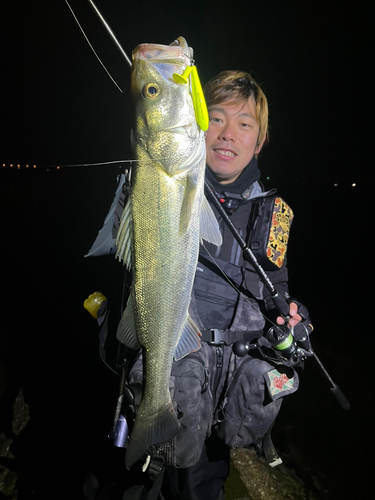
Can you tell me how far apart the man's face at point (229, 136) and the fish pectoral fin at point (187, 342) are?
1.31 meters

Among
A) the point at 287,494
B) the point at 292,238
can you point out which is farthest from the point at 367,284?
the point at 287,494

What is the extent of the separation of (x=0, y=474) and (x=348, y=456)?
3772 mm

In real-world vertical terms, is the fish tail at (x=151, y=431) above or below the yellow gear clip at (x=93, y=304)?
below

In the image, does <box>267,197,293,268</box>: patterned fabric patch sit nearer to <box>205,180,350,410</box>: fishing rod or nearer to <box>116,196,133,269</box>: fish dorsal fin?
<box>205,180,350,410</box>: fishing rod

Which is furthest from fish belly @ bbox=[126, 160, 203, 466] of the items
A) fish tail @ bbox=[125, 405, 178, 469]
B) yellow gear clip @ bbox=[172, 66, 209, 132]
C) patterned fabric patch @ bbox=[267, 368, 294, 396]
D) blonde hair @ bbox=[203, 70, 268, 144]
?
blonde hair @ bbox=[203, 70, 268, 144]

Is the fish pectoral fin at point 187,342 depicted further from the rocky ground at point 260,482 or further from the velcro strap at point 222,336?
the rocky ground at point 260,482

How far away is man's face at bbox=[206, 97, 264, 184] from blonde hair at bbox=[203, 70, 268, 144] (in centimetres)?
7

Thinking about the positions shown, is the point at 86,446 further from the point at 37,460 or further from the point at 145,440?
the point at 145,440

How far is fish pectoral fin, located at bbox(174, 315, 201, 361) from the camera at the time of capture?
67.6 inches

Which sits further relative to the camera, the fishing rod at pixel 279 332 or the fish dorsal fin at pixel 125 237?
the fishing rod at pixel 279 332

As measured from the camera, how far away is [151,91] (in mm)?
1545

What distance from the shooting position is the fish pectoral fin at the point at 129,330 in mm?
1697

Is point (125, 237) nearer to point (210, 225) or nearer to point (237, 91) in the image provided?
point (210, 225)

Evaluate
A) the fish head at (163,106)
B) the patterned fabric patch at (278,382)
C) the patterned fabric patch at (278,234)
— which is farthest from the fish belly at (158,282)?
the patterned fabric patch at (278,234)
